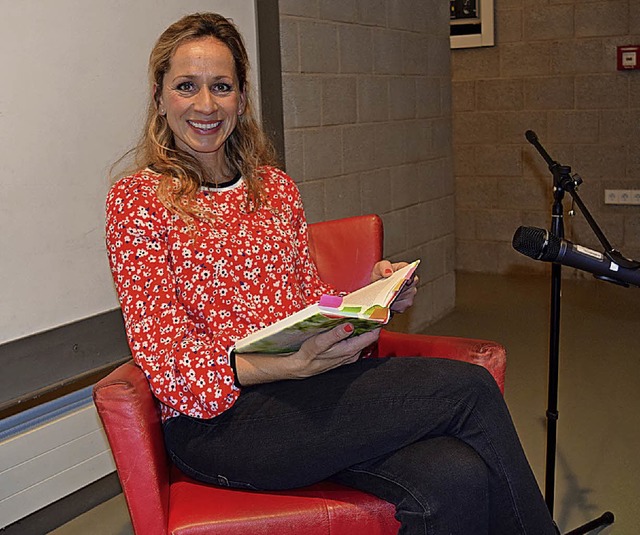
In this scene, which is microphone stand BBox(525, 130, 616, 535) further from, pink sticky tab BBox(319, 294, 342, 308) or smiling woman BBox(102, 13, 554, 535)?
pink sticky tab BBox(319, 294, 342, 308)

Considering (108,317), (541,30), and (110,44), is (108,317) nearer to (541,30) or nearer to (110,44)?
(110,44)

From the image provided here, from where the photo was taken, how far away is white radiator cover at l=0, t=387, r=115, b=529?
2361 mm

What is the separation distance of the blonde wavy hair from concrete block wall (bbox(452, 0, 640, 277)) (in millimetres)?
3706

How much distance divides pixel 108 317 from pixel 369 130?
1.77m

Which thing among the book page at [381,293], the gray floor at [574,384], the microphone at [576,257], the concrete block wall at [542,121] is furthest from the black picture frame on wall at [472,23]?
the book page at [381,293]

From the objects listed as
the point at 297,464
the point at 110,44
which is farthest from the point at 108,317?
the point at 297,464

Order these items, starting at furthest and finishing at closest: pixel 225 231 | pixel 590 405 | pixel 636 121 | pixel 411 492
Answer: pixel 636 121, pixel 590 405, pixel 225 231, pixel 411 492

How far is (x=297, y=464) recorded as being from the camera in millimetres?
1583

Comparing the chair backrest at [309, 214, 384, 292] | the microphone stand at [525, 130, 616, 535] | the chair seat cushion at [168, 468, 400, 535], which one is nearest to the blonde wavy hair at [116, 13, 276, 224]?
the chair backrest at [309, 214, 384, 292]

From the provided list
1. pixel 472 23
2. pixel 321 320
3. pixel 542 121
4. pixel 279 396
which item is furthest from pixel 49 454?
pixel 472 23

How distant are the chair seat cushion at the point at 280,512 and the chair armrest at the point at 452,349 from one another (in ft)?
1.37

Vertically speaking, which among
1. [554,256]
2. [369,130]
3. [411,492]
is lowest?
[411,492]

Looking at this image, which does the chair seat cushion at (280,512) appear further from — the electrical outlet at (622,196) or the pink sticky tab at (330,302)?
the electrical outlet at (622,196)

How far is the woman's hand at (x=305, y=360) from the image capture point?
1.55 m
